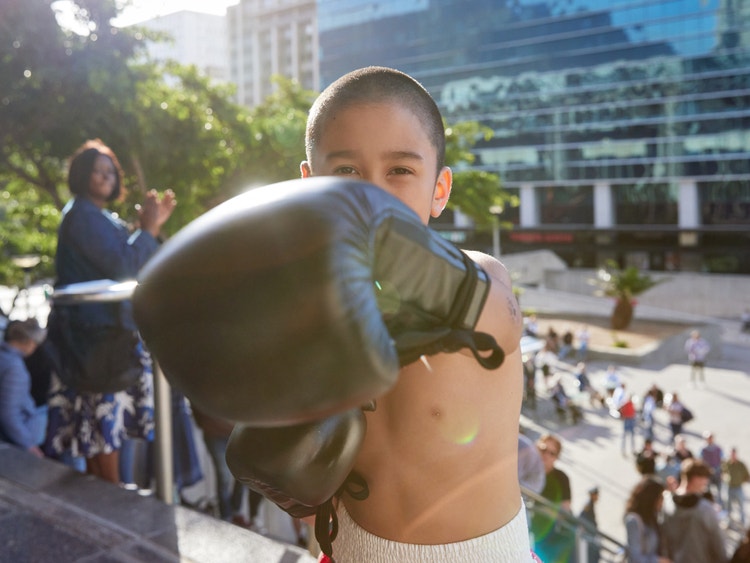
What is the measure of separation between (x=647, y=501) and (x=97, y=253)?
4.61 m

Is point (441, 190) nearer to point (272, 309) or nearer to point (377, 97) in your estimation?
point (377, 97)

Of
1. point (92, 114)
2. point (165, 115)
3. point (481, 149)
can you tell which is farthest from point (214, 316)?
point (481, 149)

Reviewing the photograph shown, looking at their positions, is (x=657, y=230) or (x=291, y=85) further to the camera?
(x=657, y=230)

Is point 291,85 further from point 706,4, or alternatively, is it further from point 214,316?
point 706,4

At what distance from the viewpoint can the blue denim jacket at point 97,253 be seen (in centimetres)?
344

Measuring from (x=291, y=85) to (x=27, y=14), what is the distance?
420 inches

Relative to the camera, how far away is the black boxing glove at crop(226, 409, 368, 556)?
1173 mm

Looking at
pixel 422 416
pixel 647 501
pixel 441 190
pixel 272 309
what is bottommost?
pixel 647 501

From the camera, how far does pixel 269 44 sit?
271 ft

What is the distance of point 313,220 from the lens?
0.84 metres

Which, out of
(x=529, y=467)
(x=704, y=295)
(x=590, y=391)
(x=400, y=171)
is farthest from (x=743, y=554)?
(x=704, y=295)

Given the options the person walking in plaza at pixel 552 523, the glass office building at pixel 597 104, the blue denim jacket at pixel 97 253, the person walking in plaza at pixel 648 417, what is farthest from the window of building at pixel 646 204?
the blue denim jacket at pixel 97 253

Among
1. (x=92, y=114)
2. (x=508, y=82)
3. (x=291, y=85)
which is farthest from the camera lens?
(x=508, y=82)

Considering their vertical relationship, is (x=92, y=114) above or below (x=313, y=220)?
above
